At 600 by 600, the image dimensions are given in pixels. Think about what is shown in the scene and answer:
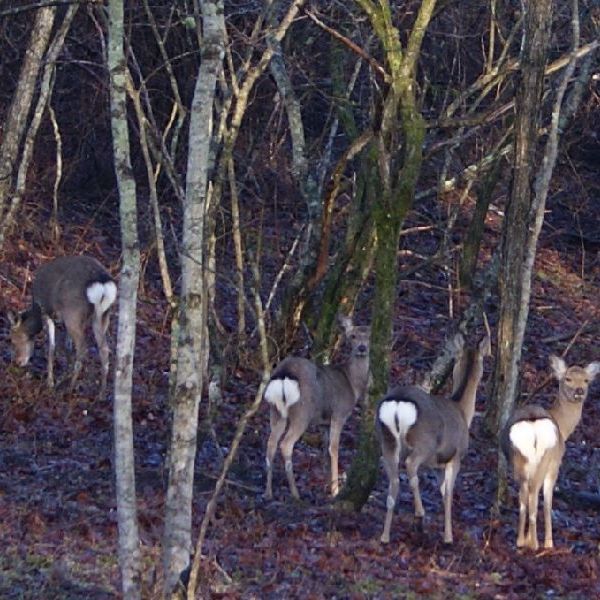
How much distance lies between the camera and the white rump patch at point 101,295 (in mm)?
13633

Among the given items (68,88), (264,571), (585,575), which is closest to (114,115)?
(264,571)

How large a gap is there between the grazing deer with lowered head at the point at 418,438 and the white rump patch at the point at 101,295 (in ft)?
13.6

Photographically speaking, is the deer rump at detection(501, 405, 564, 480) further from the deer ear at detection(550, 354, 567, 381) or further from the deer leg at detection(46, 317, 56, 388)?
the deer leg at detection(46, 317, 56, 388)

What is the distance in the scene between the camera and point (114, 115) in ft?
23.7

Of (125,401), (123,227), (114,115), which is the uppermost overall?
(114,115)

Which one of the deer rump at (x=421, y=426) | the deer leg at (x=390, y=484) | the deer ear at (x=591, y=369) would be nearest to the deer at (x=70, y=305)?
the deer rump at (x=421, y=426)

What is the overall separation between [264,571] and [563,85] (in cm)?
527

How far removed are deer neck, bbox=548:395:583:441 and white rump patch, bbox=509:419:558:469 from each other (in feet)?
4.12

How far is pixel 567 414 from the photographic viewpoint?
37.0 feet

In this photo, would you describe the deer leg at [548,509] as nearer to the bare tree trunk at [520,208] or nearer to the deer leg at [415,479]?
the bare tree trunk at [520,208]

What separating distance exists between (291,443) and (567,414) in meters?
2.17

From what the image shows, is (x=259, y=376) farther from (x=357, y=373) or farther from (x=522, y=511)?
(x=522, y=511)

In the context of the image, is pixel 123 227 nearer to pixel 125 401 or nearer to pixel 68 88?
pixel 125 401

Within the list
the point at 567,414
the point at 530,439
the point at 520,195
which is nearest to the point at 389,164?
the point at 520,195
